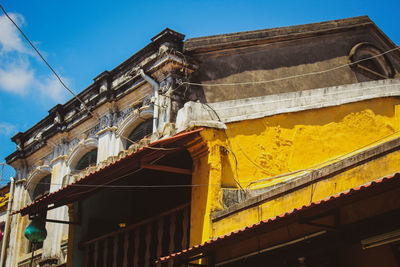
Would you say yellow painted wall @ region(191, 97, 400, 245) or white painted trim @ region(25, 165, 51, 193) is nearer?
yellow painted wall @ region(191, 97, 400, 245)

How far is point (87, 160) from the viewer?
15.8 m

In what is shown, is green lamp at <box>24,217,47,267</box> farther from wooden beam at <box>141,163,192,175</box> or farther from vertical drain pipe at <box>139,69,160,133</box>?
vertical drain pipe at <box>139,69,160,133</box>

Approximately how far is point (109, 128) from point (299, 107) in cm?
753

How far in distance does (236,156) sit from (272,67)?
5.46 metres

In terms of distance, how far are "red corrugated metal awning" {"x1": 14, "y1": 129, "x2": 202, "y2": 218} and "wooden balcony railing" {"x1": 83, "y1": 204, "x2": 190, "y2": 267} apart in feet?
3.73

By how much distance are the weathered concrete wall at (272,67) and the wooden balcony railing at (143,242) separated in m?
4.53

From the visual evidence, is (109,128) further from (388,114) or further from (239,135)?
(388,114)

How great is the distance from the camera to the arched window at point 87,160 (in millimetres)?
15586

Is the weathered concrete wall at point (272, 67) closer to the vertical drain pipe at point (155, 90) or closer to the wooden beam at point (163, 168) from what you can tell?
the vertical drain pipe at point (155, 90)

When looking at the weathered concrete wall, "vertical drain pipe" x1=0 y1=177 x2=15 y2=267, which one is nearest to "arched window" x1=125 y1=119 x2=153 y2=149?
the weathered concrete wall

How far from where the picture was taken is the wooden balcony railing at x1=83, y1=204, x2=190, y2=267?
336 inches

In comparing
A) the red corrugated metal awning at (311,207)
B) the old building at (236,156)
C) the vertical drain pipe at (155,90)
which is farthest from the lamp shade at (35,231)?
the red corrugated metal awning at (311,207)

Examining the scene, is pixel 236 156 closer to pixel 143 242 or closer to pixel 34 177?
pixel 143 242

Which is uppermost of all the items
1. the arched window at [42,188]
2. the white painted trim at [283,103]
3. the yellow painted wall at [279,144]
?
the arched window at [42,188]
